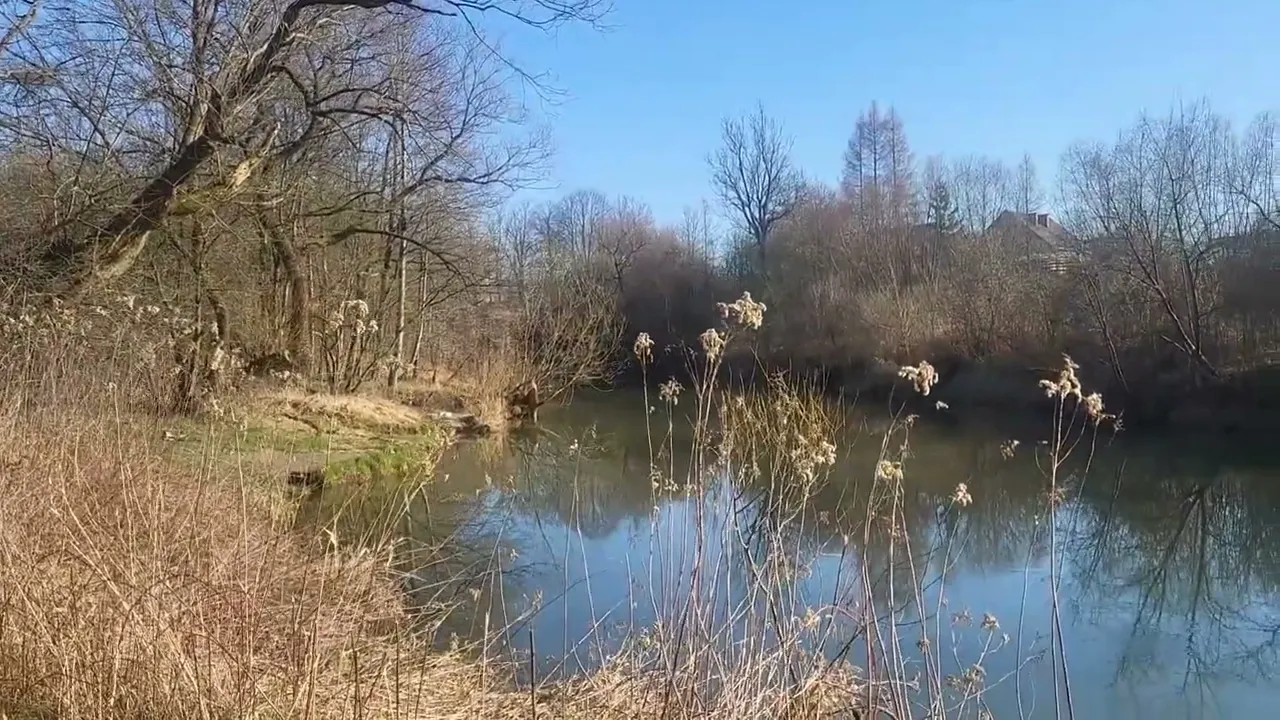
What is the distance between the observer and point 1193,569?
8.44 m

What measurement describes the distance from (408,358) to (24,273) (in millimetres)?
9858

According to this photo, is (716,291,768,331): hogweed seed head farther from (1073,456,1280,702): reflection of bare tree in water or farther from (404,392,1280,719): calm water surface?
(1073,456,1280,702): reflection of bare tree in water

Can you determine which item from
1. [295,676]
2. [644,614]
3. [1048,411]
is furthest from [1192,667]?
[1048,411]

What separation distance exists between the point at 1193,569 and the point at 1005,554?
1683 mm

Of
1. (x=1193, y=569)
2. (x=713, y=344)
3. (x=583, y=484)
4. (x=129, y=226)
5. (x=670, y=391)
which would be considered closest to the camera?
(x=713, y=344)

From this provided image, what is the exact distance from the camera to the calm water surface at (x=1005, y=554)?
4949mm

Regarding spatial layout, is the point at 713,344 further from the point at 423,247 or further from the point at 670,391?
the point at 423,247

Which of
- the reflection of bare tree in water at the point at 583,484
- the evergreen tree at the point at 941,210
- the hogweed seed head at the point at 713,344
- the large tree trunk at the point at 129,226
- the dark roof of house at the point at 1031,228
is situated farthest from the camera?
the evergreen tree at the point at 941,210

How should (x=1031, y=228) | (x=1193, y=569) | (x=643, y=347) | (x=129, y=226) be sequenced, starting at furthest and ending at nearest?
(x=1031, y=228) → (x=1193, y=569) → (x=129, y=226) → (x=643, y=347)

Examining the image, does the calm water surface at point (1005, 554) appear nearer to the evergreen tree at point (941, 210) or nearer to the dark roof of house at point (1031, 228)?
the dark roof of house at point (1031, 228)

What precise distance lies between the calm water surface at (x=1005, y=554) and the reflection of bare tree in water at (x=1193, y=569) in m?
0.02

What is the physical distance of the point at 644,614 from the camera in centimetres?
573

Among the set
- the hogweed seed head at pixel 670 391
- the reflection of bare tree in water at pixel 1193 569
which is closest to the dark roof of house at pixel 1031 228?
the reflection of bare tree in water at pixel 1193 569

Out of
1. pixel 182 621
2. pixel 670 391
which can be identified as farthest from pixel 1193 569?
pixel 182 621
